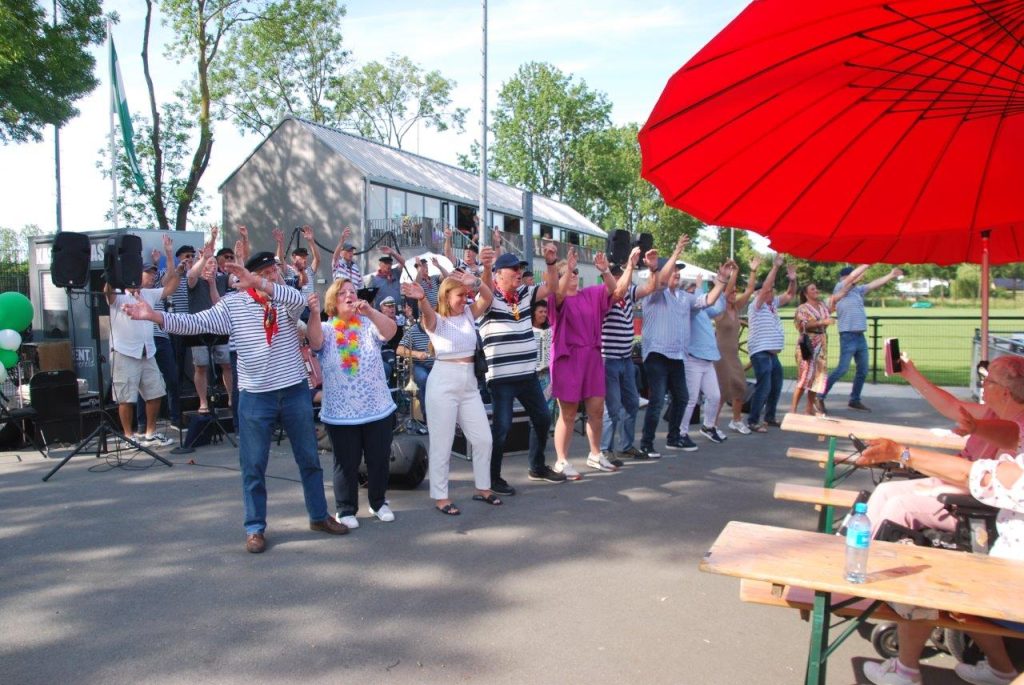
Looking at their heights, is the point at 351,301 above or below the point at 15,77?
below

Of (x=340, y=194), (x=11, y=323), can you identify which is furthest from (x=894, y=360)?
(x=340, y=194)

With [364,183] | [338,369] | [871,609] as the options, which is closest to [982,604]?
[871,609]

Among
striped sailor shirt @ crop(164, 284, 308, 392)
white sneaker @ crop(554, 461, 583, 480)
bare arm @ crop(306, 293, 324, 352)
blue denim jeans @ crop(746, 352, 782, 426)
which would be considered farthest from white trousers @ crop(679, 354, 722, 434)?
striped sailor shirt @ crop(164, 284, 308, 392)

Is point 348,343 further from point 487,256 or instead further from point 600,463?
point 600,463

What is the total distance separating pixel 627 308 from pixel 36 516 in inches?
223

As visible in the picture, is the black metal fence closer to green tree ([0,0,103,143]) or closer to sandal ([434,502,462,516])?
sandal ([434,502,462,516])

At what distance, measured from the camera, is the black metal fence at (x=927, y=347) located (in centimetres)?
1490

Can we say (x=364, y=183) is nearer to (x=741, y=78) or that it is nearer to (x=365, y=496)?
(x=365, y=496)

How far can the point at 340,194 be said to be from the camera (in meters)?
29.5

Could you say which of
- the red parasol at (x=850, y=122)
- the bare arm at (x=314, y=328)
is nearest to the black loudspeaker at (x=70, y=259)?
the bare arm at (x=314, y=328)

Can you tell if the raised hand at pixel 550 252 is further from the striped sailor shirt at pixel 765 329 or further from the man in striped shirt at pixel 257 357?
the striped sailor shirt at pixel 765 329

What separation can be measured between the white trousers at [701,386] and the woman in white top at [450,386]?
3603 millimetres

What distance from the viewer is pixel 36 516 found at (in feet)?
19.7

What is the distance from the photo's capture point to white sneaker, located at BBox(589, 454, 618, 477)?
7.61 meters
